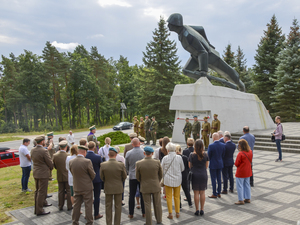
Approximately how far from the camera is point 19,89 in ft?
140

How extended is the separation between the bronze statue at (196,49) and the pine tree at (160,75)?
13740 mm

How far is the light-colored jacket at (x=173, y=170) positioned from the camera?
5.09 metres

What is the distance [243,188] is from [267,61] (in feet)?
96.4

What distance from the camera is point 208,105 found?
13.9 metres

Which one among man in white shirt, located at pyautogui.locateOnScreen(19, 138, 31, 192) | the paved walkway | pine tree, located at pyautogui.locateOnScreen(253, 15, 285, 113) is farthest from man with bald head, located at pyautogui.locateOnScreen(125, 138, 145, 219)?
pine tree, located at pyautogui.locateOnScreen(253, 15, 285, 113)

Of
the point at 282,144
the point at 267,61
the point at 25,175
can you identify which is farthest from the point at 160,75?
the point at 25,175

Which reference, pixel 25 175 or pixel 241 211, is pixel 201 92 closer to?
pixel 241 211

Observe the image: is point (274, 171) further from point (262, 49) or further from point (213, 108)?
point (262, 49)

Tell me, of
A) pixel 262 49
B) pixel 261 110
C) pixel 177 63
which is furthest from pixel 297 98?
pixel 177 63

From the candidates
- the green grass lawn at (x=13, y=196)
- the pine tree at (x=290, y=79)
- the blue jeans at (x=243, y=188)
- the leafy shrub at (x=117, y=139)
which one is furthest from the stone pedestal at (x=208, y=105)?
the pine tree at (x=290, y=79)

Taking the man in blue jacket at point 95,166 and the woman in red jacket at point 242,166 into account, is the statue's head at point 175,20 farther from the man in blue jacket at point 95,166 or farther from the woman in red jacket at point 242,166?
the man in blue jacket at point 95,166

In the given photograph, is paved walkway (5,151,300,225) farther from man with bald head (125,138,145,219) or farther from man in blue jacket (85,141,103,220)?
man with bald head (125,138,145,219)

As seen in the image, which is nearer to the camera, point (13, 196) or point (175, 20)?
point (13, 196)

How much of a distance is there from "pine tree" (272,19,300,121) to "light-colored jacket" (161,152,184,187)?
2551cm
